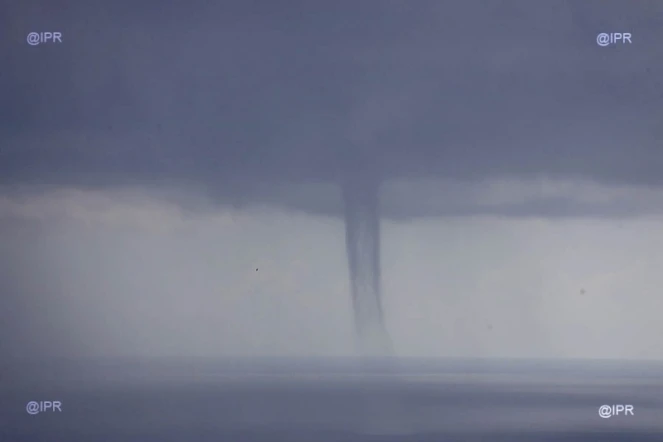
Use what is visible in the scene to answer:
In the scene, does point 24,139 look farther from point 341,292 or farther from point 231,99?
point 341,292

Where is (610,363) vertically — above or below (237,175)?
below

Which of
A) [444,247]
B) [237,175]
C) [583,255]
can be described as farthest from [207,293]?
[583,255]

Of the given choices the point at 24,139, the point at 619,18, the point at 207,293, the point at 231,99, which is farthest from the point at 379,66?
the point at 24,139

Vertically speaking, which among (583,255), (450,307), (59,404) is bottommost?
(59,404)

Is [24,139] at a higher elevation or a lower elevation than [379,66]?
lower

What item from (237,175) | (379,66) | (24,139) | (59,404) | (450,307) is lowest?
(59,404)

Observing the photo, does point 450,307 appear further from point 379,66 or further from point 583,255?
point 379,66
